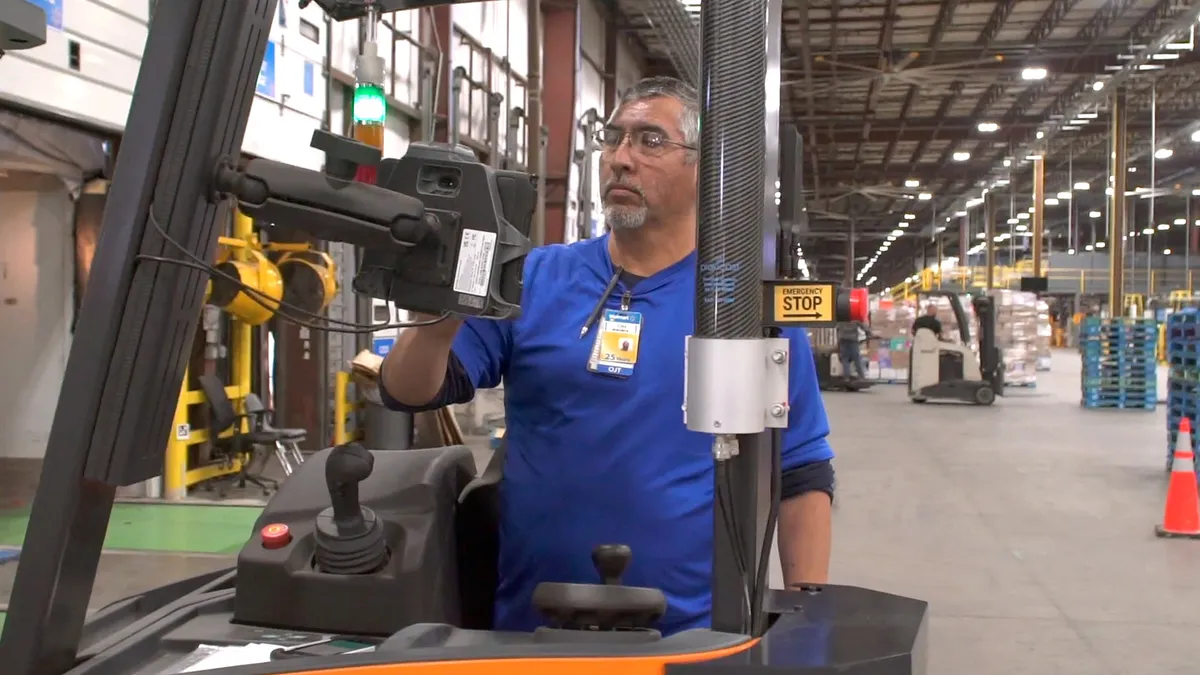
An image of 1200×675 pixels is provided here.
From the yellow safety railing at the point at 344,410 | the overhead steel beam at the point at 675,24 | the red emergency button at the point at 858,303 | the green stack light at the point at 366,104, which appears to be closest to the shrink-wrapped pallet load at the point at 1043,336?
the overhead steel beam at the point at 675,24

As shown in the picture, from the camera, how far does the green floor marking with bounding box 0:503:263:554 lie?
5.77 m

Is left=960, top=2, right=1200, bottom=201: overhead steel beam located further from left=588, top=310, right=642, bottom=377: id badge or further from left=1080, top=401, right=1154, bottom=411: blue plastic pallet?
left=588, top=310, right=642, bottom=377: id badge

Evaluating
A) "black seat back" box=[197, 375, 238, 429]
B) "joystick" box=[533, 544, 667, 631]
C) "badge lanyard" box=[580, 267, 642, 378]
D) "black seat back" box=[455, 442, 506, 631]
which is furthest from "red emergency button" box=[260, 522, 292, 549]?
"black seat back" box=[197, 375, 238, 429]

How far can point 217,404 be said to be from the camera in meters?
7.19

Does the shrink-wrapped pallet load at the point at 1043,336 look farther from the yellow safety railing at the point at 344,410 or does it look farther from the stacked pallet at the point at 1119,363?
the yellow safety railing at the point at 344,410

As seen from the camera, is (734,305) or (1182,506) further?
(1182,506)

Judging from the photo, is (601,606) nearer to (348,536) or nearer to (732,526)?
(732,526)

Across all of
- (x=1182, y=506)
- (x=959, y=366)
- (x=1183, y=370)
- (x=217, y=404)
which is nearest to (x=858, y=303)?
(x=217, y=404)

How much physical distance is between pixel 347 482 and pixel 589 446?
2.09 feet

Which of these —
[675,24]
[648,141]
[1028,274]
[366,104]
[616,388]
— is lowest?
[616,388]

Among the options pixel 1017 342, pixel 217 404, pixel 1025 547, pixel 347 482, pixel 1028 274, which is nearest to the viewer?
pixel 347 482

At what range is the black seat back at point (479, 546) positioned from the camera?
183 centimetres

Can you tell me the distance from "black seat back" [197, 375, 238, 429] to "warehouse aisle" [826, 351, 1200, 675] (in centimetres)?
436

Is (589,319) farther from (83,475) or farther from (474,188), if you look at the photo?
(83,475)
